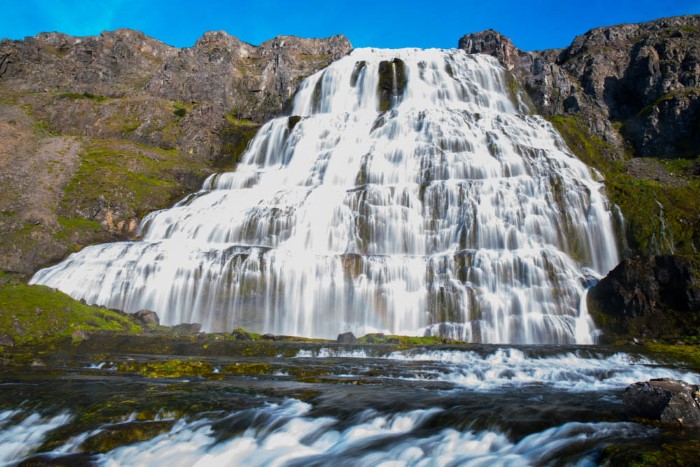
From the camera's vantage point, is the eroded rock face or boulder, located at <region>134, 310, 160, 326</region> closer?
boulder, located at <region>134, 310, 160, 326</region>

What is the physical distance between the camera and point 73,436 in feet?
23.6

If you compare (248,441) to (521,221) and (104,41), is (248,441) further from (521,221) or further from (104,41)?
(104,41)

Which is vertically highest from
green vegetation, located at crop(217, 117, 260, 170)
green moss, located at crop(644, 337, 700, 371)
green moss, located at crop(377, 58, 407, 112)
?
green moss, located at crop(377, 58, 407, 112)

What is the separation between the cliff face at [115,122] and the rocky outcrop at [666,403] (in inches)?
1178

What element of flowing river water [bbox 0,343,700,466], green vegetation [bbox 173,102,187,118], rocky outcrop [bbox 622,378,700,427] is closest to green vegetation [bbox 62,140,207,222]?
green vegetation [bbox 173,102,187,118]

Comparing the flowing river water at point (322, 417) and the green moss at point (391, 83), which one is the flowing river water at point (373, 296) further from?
the green moss at point (391, 83)

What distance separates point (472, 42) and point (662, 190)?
166 feet

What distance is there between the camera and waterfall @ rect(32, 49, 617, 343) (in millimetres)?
23328

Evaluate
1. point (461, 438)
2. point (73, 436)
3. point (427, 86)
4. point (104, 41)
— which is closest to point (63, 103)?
point (104, 41)

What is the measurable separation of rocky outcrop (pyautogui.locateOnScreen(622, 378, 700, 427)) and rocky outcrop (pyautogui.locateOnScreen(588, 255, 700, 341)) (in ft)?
48.6

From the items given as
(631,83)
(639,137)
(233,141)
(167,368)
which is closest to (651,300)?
(167,368)

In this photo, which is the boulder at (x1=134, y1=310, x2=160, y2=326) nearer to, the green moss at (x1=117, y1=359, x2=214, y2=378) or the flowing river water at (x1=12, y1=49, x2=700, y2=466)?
the flowing river water at (x1=12, y1=49, x2=700, y2=466)

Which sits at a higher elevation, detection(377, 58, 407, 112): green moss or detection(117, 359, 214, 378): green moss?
detection(377, 58, 407, 112): green moss

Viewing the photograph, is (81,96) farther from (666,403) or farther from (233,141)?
(666,403)
